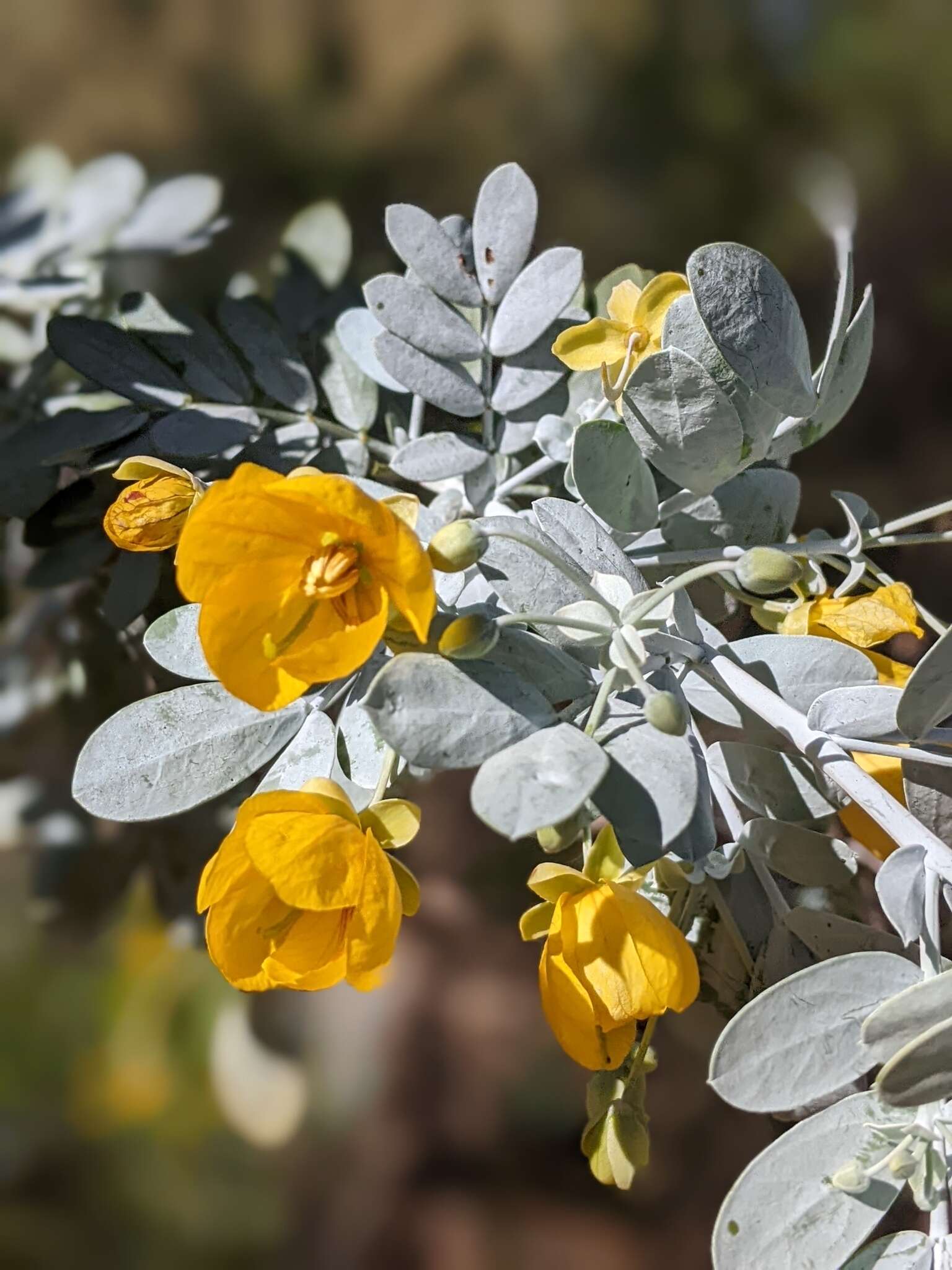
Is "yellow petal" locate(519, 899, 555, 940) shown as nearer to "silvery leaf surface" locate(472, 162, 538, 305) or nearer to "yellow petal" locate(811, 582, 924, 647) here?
"yellow petal" locate(811, 582, 924, 647)

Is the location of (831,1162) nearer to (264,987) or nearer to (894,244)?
(264,987)

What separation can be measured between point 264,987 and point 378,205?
1.29 meters

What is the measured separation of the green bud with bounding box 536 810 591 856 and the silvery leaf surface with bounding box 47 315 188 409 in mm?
333

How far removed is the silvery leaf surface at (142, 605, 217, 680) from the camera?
16.0 inches

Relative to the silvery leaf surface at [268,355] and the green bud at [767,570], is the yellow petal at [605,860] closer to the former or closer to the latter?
the green bud at [767,570]

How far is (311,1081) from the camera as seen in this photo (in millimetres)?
1540

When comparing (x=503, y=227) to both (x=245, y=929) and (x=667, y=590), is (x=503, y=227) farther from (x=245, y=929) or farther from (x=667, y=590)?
(x=245, y=929)

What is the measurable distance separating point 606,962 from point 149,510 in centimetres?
24

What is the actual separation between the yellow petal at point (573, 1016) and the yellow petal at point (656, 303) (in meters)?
0.26

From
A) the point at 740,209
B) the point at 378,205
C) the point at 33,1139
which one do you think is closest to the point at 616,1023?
the point at 378,205

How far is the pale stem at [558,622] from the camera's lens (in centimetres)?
33

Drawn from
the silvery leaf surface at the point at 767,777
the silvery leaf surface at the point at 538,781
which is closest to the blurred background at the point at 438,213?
the silvery leaf surface at the point at 767,777

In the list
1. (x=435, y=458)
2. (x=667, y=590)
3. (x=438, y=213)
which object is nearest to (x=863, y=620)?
(x=667, y=590)

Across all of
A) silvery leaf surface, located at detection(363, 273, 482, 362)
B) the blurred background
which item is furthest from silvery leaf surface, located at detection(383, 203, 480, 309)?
the blurred background
